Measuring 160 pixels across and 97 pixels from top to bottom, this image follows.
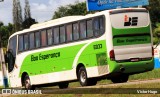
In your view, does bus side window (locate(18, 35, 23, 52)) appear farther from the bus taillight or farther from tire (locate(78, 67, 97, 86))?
the bus taillight

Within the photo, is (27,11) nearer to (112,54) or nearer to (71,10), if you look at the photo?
(71,10)

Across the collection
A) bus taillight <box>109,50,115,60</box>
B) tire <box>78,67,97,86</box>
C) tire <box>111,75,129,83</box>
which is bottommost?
tire <box>111,75,129,83</box>

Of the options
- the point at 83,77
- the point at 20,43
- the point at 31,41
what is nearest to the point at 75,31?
the point at 83,77

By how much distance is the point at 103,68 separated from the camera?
21906 mm

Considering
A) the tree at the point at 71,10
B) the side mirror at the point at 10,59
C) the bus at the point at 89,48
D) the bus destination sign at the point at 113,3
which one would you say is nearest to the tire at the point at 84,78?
the bus at the point at 89,48

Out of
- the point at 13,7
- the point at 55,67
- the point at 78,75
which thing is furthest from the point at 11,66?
the point at 13,7

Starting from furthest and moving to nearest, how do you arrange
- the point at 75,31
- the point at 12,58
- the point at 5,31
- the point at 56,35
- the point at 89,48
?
the point at 5,31, the point at 12,58, the point at 56,35, the point at 75,31, the point at 89,48

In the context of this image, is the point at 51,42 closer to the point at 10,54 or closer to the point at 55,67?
the point at 55,67

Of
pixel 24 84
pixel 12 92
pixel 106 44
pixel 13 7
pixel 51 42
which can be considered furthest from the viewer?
pixel 13 7

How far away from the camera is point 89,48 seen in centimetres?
2244

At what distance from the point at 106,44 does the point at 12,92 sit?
4.83 meters

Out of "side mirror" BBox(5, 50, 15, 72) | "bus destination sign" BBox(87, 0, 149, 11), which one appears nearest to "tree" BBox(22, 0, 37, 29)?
"bus destination sign" BBox(87, 0, 149, 11)

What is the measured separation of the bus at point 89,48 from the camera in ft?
70.8

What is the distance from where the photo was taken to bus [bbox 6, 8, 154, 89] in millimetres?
21594
